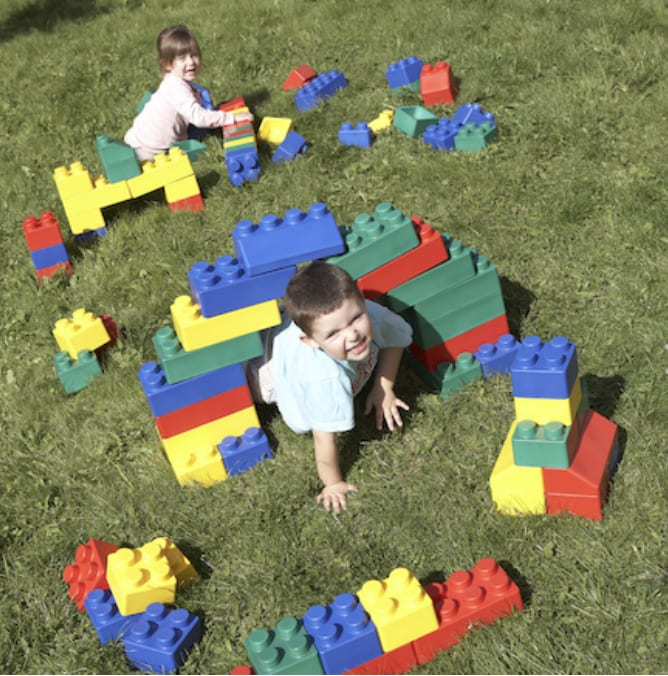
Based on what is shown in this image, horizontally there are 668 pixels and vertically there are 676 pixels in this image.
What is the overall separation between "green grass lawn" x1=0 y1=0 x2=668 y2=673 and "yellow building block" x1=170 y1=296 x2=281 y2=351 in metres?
0.59

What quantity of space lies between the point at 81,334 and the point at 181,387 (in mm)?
1086

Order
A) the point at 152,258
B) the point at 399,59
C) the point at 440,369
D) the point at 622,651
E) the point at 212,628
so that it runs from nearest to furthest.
A: the point at 622,651
the point at 212,628
the point at 440,369
the point at 152,258
the point at 399,59

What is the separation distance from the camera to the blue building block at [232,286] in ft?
12.6

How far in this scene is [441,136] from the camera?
6.13m

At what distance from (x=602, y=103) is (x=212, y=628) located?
4.25m

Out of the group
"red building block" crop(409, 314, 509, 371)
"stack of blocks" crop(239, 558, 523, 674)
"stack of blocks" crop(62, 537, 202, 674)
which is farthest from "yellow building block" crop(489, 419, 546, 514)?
"stack of blocks" crop(62, 537, 202, 674)

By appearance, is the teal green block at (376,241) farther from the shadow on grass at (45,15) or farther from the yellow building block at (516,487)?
the shadow on grass at (45,15)

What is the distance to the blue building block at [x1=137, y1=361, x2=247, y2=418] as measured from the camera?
13.2 ft

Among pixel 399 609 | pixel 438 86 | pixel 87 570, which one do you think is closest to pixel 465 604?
pixel 399 609

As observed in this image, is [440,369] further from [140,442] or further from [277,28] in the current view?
[277,28]

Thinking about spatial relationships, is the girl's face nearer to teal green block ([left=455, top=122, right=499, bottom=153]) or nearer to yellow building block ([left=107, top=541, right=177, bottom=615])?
teal green block ([left=455, top=122, right=499, bottom=153])

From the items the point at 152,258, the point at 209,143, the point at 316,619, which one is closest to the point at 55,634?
the point at 316,619

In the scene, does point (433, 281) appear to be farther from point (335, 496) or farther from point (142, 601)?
point (142, 601)

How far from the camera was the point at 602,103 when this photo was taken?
20.4 feet
